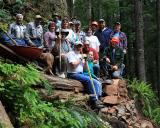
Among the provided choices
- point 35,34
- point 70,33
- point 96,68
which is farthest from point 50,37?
point 96,68

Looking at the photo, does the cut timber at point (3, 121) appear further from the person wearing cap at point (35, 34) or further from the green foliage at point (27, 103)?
the person wearing cap at point (35, 34)

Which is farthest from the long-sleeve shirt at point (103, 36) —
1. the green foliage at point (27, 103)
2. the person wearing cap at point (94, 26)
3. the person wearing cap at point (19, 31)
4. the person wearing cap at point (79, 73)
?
the green foliage at point (27, 103)

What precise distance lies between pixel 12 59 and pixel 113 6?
2340cm

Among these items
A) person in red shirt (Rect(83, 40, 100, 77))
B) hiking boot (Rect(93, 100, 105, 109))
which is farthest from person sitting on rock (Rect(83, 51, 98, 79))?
hiking boot (Rect(93, 100, 105, 109))

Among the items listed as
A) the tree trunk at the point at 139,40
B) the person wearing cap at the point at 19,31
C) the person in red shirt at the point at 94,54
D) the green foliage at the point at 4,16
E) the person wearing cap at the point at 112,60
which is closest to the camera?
the person wearing cap at the point at 19,31

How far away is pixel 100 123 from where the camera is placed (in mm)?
10836

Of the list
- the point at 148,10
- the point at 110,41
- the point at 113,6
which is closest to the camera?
the point at 110,41

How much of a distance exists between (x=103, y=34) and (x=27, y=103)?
22.9 feet

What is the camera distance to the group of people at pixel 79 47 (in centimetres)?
1269

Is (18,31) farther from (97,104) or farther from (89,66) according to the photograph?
(97,104)

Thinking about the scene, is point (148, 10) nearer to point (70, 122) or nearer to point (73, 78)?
point (73, 78)

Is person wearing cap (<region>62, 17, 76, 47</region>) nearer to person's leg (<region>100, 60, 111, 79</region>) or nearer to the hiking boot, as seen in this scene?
person's leg (<region>100, 60, 111, 79</region>)

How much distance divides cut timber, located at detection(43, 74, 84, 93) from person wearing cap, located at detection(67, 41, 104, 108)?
5.9 inches

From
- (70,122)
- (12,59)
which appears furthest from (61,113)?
(12,59)
